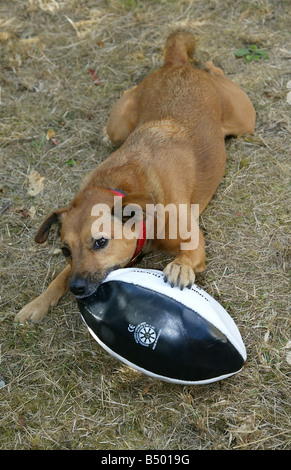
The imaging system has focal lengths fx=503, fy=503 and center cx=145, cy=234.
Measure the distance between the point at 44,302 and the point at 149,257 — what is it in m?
1.06

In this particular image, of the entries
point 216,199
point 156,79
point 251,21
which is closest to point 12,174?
point 156,79

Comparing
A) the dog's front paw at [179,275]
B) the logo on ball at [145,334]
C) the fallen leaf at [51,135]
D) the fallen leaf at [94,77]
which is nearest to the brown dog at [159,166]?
the dog's front paw at [179,275]

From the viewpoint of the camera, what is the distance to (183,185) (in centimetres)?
469

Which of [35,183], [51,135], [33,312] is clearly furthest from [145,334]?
[51,135]

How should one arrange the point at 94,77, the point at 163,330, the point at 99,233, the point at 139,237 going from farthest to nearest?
the point at 94,77 < the point at 139,237 < the point at 99,233 < the point at 163,330

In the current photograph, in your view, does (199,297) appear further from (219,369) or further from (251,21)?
(251,21)

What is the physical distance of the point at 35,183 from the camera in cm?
569

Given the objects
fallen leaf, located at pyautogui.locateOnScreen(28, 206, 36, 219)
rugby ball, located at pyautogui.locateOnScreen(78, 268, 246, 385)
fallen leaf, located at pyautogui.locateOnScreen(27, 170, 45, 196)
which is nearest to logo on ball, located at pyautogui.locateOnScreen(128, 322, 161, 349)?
rugby ball, located at pyautogui.locateOnScreen(78, 268, 246, 385)

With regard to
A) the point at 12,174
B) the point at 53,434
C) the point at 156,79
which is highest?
the point at 156,79

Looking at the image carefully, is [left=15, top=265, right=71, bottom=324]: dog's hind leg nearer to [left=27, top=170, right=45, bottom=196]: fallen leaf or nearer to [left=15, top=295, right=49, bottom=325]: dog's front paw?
[left=15, top=295, right=49, bottom=325]: dog's front paw

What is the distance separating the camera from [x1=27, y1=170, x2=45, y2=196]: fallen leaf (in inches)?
221

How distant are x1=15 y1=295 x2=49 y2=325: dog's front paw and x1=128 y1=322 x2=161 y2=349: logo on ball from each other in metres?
1.33

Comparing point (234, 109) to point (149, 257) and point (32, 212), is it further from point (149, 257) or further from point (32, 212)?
point (32, 212)

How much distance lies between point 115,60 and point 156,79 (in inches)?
65.7
